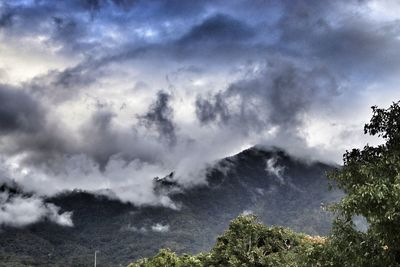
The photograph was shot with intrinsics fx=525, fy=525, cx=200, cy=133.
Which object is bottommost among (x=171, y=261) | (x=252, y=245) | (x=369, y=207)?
(x=369, y=207)

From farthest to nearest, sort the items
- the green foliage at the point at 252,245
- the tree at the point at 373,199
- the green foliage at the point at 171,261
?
1. the green foliage at the point at 171,261
2. the green foliage at the point at 252,245
3. the tree at the point at 373,199

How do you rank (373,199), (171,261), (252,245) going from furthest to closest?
(171,261) → (252,245) → (373,199)

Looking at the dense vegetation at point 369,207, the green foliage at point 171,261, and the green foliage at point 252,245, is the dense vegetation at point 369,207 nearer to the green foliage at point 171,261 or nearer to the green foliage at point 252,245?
the green foliage at point 252,245

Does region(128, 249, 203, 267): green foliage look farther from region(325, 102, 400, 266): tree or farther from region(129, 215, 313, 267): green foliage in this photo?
region(325, 102, 400, 266): tree

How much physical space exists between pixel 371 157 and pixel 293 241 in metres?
43.5

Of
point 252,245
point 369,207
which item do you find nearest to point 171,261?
point 252,245

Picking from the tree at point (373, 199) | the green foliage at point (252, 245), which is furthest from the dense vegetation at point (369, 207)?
the green foliage at point (252, 245)

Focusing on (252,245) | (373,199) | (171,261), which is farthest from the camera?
(171,261)

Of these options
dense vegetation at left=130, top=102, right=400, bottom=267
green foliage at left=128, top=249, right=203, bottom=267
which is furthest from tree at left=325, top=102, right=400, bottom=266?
green foliage at left=128, top=249, right=203, bottom=267

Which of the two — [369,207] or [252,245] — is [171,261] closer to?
[252,245]

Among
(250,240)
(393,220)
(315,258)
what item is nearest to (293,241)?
(250,240)

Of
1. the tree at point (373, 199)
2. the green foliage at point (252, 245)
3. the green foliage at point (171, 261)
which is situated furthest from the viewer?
the green foliage at point (171, 261)

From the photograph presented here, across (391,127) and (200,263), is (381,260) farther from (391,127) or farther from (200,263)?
(200,263)

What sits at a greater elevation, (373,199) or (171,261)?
(171,261)
